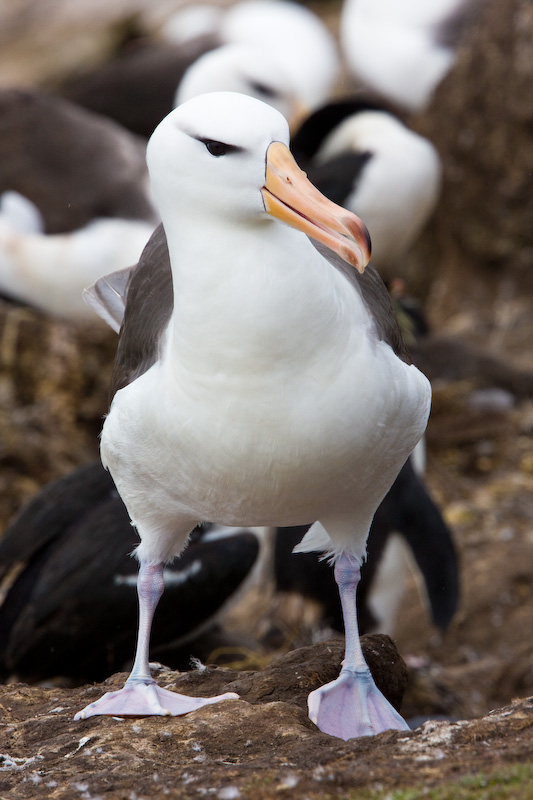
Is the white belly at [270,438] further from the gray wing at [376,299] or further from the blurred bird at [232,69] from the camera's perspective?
the blurred bird at [232,69]

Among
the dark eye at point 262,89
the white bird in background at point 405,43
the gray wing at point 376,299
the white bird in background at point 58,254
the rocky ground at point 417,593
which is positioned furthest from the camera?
the white bird in background at point 405,43

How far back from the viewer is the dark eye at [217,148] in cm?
277

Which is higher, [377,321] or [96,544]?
[377,321]

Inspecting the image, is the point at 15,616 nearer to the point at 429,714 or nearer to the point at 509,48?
the point at 429,714

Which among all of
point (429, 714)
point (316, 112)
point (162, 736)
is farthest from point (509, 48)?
point (162, 736)

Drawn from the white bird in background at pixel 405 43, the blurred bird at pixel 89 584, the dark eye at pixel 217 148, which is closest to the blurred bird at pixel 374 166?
the white bird in background at pixel 405 43

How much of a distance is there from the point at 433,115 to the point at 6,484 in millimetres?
A: 5104

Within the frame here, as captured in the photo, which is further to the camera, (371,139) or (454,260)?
(454,260)

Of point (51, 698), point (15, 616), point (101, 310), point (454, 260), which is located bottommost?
point (454, 260)

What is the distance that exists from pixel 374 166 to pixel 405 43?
13.6 feet

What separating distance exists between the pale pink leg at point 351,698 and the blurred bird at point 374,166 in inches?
166

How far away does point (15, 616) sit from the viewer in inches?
194

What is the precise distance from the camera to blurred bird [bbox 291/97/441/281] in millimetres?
7664

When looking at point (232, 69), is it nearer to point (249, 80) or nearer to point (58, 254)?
point (249, 80)
